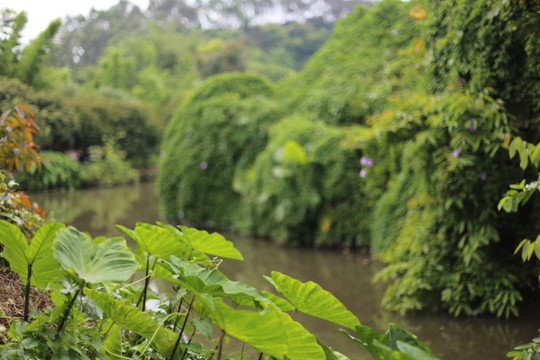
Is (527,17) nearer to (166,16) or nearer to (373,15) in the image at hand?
(373,15)

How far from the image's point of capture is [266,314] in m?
0.86

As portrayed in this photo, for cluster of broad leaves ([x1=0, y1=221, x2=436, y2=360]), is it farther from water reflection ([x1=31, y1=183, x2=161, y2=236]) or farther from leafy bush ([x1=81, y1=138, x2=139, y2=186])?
leafy bush ([x1=81, y1=138, x2=139, y2=186])

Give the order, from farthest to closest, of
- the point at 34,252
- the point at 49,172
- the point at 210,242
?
1. the point at 49,172
2. the point at 210,242
3. the point at 34,252

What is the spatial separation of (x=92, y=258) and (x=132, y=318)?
6.7 inches

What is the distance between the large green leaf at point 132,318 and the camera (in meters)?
0.98

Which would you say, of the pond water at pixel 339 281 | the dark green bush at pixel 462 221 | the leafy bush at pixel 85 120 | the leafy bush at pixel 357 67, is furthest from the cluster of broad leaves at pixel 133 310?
the leafy bush at pixel 357 67

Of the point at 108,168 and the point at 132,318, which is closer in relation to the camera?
the point at 132,318

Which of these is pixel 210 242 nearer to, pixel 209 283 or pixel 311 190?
pixel 209 283

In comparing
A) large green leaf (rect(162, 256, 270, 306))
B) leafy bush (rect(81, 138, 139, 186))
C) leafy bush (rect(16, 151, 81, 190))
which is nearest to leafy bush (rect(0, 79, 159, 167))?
leafy bush (rect(16, 151, 81, 190))

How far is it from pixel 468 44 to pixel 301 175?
306 cm

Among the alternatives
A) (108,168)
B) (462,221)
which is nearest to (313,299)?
(462,221)

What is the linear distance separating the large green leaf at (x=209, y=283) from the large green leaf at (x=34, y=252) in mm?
278

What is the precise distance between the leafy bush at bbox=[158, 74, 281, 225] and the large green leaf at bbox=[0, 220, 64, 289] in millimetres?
5406

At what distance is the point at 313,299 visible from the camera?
41.7 inches
